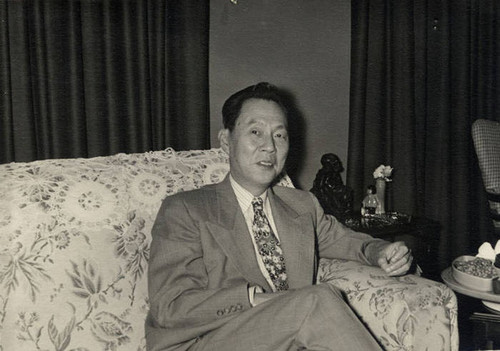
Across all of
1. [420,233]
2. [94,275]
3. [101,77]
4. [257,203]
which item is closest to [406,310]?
[257,203]

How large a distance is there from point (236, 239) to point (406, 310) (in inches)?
22.1

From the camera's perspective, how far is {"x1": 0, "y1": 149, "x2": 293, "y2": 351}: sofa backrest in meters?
Result: 1.39

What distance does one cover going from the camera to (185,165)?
5.92ft

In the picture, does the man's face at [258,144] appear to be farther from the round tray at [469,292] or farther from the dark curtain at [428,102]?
the dark curtain at [428,102]

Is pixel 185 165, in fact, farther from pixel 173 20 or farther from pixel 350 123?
pixel 350 123

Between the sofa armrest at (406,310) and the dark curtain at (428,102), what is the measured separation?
1.87 metres

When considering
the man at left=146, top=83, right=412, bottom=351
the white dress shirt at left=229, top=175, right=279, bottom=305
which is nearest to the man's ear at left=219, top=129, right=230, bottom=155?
the man at left=146, top=83, right=412, bottom=351

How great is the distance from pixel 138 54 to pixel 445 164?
255cm

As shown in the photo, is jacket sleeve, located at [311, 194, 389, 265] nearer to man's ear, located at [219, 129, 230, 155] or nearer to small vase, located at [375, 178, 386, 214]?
man's ear, located at [219, 129, 230, 155]

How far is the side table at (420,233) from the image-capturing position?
2.58 metres

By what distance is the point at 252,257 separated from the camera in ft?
4.93

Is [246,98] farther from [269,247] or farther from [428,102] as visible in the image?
[428,102]

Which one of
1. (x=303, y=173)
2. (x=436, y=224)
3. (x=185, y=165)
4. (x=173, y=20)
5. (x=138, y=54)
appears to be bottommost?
(x=436, y=224)

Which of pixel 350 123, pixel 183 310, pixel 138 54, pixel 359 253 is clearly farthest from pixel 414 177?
pixel 183 310
